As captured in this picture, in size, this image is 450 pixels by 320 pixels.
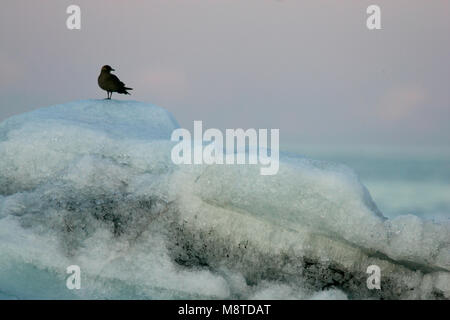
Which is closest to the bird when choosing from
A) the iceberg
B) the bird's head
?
the bird's head

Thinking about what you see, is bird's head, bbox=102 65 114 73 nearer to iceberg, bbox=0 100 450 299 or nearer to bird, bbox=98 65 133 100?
bird, bbox=98 65 133 100

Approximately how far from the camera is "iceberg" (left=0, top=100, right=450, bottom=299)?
15.8ft

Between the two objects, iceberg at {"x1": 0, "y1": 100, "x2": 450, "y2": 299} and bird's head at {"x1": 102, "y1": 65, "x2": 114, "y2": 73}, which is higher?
bird's head at {"x1": 102, "y1": 65, "x2": 114, "y2": 73}

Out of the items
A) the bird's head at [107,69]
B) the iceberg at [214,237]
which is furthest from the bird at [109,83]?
the iceberg at [214,237]

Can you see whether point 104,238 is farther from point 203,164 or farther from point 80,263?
point 203,164

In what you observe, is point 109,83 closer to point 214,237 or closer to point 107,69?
point 107,69

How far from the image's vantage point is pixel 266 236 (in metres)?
5.10

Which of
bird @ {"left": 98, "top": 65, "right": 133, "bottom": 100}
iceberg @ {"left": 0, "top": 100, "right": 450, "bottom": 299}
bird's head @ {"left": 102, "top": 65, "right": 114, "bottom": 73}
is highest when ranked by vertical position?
bird's head @ {"left": 102, "top": 65, "right": 114, "bottom": 73}

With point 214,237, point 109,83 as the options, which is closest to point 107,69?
point 109,83

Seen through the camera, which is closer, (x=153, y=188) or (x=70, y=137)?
(x=153, y=188)

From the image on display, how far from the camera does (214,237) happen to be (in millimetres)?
5164
